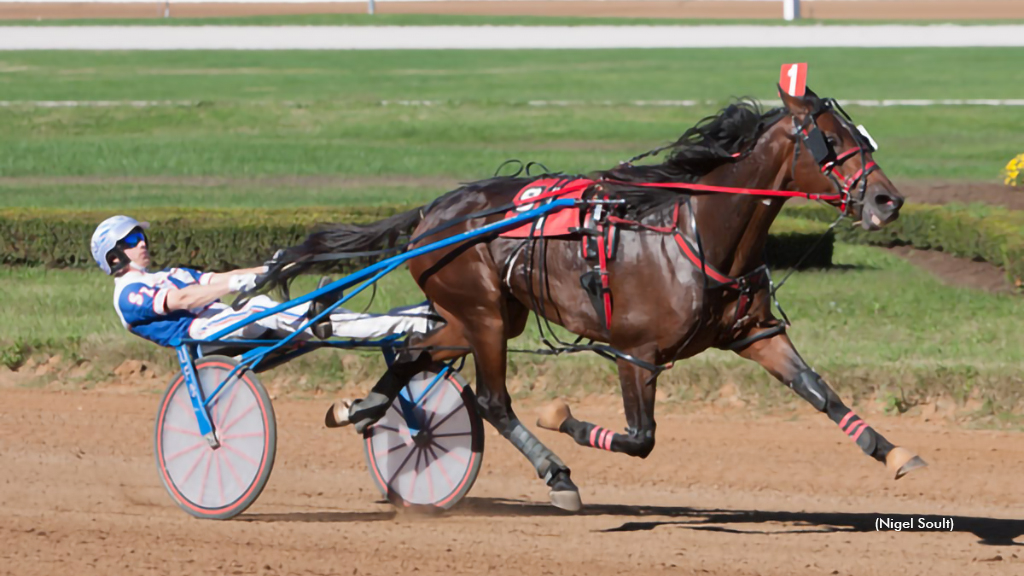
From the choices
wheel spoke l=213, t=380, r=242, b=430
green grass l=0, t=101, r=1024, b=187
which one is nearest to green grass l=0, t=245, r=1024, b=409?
A: wheel spoke l=213, t=380, r=242, b=430

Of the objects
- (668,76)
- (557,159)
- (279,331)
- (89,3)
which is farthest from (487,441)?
(89,3)

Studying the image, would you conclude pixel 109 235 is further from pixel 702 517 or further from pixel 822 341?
pixel 822 341

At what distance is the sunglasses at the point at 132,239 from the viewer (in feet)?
21.2

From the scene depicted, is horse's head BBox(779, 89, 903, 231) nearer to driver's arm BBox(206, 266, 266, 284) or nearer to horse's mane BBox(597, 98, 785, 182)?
horse's mane BBox(597, 98, 785, 182)

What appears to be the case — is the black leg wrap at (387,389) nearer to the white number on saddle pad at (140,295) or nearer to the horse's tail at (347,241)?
the horse's tail at (347,241)

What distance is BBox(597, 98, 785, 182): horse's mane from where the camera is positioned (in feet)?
19.0

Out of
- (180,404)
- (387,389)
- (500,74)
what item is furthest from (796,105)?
(500,74)

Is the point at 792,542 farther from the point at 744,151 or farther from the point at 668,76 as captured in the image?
the point at 668,76

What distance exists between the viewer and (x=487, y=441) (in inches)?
316

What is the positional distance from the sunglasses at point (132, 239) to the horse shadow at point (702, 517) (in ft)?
4.07

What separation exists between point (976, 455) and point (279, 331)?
132 inches

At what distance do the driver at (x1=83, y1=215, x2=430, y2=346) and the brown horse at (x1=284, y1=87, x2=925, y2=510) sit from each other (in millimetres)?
615

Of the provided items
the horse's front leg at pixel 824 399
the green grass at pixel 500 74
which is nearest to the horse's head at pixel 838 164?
the horse's front leg at pixel 824 399

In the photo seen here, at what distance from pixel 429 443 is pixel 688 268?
5.10 ft
